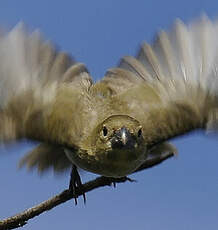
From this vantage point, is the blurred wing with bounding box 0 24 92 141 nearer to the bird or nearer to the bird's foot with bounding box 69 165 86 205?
the bird

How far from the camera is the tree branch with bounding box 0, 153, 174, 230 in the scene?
129 inches

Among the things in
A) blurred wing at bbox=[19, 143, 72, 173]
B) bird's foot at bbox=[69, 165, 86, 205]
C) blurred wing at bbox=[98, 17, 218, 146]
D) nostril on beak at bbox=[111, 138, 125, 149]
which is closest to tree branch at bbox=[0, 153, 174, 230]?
bird's foot at bbox=[69, 165, 86, 205]

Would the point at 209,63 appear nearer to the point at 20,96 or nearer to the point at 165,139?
the point at 165,139

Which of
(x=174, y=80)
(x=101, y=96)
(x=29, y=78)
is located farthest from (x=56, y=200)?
(x=174, y=80)

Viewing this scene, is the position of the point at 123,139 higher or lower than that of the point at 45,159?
lower

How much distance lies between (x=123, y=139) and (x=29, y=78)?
135 cm

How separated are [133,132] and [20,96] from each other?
126 cm

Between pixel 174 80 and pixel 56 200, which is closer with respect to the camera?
pixel 56 200

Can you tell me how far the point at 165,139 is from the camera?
182 inches

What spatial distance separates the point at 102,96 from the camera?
16.0ft

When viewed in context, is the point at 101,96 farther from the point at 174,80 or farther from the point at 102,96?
the point at 174,80

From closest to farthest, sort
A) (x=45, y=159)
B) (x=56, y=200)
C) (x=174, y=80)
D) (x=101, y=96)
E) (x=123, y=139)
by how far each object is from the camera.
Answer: (x=56, y=200) < (x=123, y=139) < (x=101, y=96) < (x=174, y=80) < (x=45, y=159)

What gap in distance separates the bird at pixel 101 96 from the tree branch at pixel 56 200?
0.08 meters

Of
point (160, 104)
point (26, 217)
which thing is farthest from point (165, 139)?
point (26, 217)
